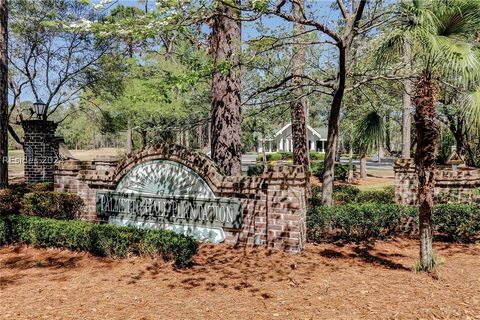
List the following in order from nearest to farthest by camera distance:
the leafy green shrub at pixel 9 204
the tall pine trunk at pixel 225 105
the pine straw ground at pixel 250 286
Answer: the pine straw ground at pixel 250 286 < the tall pine trunk at pixel 225 105 < the leafy green shrub at pixel 9 204

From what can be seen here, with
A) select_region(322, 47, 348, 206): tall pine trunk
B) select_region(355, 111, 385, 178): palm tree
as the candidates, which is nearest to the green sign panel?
select_region(322, 47, 348, 206): tall pine trunk

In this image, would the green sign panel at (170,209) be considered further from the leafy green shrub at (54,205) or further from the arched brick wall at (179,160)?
the leafy green shrub at (54,205)

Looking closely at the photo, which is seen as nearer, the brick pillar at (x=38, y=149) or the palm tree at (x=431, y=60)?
the palm tree at (x=431, y=60)

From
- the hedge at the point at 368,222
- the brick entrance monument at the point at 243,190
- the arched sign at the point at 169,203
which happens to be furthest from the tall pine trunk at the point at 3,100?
the hedge at the point at 368,222

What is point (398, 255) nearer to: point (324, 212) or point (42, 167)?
point (324, 212)

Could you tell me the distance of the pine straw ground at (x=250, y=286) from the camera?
3861 millimetres

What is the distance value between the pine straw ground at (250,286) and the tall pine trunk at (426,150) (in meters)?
0.50

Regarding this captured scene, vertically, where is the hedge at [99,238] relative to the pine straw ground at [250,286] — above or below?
above

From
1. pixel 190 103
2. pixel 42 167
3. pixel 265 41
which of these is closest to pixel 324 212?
pixel 265 41

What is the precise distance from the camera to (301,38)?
8719 mm

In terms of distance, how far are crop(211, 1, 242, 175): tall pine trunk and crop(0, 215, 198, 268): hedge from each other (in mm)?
2478

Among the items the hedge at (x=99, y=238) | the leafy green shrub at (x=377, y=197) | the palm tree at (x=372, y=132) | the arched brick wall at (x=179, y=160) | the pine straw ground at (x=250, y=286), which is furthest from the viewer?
the leafy green shrub at (x=377, y=197)

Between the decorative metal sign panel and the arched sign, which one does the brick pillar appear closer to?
the arched sign

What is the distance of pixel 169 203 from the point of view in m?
7.14
